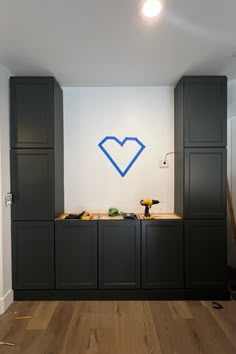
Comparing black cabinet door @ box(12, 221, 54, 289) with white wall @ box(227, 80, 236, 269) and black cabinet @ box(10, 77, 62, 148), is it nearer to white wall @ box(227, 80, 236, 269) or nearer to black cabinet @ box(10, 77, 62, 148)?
black cabinet @ box(10, 77, 62, 148)

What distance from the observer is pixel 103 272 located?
8.55 ft

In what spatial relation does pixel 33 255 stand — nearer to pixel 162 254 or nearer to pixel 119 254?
pixel 119 254

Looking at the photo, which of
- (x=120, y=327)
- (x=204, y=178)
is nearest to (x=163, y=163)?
(x=204, y=178)

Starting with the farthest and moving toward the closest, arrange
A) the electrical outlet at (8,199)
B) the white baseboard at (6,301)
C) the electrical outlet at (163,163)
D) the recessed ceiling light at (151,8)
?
the electrical outlet at (163,163)
the electrical outlet at (8,199)
the white baseboard at (6,301)
the recessed ceiling light at (151,8)

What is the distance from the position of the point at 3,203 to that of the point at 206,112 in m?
2.44

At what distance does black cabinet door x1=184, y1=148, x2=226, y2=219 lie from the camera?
2.59 meters

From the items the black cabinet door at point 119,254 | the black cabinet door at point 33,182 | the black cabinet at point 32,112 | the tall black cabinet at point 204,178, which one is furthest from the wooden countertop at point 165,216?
the black cabinet at point 32,112

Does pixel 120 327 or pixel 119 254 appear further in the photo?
pixel 119 254

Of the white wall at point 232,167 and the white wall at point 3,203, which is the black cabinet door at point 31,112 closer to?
the white wall at point 3,203

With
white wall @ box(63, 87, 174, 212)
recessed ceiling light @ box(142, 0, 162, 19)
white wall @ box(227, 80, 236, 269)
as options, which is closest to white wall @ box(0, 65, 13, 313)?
white wall @ box(63, 87, 174, 212)

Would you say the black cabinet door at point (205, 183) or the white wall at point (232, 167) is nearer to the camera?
the black cabinet door at point (205, 183)

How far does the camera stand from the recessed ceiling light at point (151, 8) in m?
1.53

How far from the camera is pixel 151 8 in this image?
158 cm

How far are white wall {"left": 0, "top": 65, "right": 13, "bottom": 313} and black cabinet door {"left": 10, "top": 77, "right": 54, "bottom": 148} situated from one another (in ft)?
0.27
